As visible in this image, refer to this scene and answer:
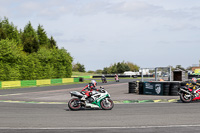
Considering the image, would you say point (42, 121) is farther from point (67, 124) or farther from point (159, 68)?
point (159, 68)

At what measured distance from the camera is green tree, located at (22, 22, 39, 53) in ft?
307

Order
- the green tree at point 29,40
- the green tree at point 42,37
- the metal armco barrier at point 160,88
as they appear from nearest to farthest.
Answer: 1. the metal armco barrier at point 160,88
2. the green tree at point 29,40
3. the green tree at point 42,37

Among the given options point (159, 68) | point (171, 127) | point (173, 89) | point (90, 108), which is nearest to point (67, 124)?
point (171, 127)

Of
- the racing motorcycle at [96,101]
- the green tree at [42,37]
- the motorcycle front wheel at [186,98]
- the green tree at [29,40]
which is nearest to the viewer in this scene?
the racing motorcycle at [96,101]

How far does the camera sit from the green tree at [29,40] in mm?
93438

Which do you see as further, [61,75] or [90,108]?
[61,75]

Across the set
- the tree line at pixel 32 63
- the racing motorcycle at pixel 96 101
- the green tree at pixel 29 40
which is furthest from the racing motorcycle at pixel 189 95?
the green tree at pixel 29 40

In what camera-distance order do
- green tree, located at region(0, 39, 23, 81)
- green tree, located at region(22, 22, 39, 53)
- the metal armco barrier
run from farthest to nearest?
green tree, located at region(22, 22, 39, 53), green tree, located at region(0, 39, 23, 81), the metal armco barrier

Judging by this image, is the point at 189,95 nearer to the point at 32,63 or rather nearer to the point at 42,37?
the point at 32,63

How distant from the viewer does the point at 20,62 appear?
5288cm

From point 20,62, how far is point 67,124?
4499cm

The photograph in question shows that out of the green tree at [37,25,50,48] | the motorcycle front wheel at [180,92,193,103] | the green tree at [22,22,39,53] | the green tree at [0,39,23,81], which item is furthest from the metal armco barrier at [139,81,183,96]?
the green tree at [37,25,50,48]

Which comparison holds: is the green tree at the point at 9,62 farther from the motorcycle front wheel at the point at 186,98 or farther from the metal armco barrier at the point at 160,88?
the motorcycle front wheel at the point at 186,98

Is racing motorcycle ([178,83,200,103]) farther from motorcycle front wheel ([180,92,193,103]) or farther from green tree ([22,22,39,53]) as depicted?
green tree ([22,22,39,53])
